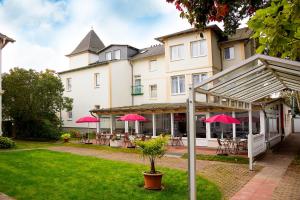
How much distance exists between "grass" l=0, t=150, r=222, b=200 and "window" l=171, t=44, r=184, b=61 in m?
15.0

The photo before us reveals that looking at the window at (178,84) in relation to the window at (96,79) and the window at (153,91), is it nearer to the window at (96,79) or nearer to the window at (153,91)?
the window at (153,91)

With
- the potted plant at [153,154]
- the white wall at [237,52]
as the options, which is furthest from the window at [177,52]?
the potted plant at [153,154]

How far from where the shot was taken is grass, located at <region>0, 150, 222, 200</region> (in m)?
9.05

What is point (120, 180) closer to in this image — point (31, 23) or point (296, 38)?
point (296, 38)

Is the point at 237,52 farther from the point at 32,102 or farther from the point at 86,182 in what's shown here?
the point at 32,102

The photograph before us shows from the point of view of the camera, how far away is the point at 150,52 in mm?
31828

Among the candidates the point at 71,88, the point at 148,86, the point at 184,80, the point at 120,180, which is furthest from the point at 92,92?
the point at 120,180

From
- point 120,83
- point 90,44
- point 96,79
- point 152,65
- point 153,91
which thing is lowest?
point 153,91

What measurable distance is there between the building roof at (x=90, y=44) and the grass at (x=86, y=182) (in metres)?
24.9

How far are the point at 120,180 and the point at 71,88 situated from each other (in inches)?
1051

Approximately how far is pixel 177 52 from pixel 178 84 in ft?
10.3

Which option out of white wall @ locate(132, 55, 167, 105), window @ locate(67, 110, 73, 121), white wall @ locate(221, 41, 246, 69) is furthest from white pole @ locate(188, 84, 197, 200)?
window @ locate(67, 110, 73, 121)

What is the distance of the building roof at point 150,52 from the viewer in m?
30.2

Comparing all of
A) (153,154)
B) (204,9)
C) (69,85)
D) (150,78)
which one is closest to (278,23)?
(204,9)
